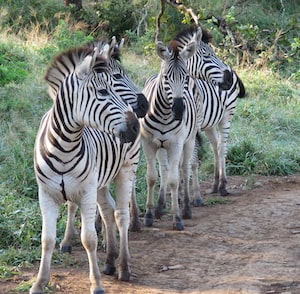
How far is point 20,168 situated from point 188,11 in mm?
7972

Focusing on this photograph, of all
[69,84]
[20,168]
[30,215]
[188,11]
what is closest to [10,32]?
[188,11]

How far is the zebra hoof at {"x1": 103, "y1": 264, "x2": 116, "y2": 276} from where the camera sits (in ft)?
19.4

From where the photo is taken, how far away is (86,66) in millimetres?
4906

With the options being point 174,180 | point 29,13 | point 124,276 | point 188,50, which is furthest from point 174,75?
point 29,13

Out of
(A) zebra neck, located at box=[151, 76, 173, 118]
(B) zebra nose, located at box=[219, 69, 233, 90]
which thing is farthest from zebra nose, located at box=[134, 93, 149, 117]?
(B) zebra nose, located at box=[219, 69, 233, 90]

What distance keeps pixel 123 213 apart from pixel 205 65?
343 cm

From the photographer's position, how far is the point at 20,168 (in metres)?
7.79

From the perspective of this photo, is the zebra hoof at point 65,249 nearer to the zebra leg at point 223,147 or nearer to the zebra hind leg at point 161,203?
the zebra hind leg at point 161,203

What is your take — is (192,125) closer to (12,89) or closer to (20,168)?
(20,168)

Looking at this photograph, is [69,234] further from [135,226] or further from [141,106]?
[141,106]

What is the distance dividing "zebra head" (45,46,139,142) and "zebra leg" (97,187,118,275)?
4.20 feet

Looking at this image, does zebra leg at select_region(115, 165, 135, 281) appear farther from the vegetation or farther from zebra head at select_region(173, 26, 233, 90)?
zebra head at select_region(173, 26, 233, 90)

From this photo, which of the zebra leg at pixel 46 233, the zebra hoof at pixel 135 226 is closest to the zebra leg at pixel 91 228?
the zebra leg at pixel 46 233

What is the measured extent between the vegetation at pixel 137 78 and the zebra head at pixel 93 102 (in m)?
1.64
